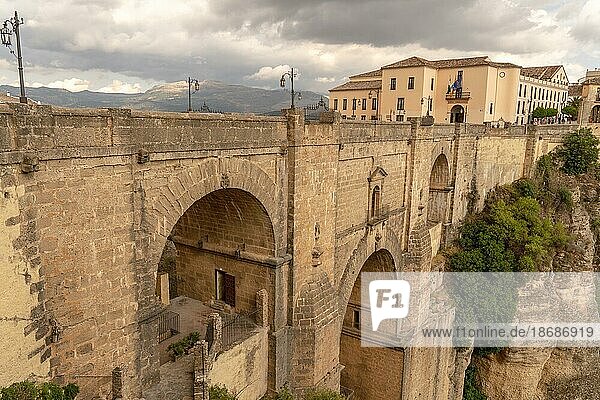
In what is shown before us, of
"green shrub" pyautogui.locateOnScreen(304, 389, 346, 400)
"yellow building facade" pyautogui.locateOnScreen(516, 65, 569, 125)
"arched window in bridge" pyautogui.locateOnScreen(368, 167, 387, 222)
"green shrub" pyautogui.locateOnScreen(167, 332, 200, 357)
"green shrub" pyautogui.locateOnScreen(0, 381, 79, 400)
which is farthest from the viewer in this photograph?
"yellow building facade" pyautogui.locateOnScreen(516, 65, 569, 125)

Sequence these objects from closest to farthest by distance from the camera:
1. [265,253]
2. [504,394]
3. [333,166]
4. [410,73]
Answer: [265,253] < [333,166] < [504,394] < [410,73]

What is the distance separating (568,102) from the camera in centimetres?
6044

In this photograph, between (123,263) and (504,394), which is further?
(504,394)

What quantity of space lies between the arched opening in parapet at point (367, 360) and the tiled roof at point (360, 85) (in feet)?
102

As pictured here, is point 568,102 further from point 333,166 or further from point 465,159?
point 333,166

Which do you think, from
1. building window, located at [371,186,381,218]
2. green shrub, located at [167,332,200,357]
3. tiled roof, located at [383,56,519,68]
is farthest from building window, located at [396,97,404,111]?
green shrub, located at [167,332,200,357]

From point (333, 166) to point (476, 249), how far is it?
47.2 feet

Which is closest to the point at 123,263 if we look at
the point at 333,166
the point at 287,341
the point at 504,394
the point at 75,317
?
the point at 75,317

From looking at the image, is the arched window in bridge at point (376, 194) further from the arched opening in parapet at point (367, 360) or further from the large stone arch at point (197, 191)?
the large stone arch at point (197, 191)

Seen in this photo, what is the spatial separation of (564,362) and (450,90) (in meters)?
25.3

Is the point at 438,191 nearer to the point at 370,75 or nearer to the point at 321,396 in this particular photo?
the point at 321,396

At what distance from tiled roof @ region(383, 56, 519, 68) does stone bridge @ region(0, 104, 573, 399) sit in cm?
2225

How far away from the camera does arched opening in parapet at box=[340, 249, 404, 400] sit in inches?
745

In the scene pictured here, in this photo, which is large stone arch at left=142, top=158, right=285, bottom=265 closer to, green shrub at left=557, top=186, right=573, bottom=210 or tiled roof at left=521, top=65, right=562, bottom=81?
green shrub at left=557, top=186, right=573, bottom=210
